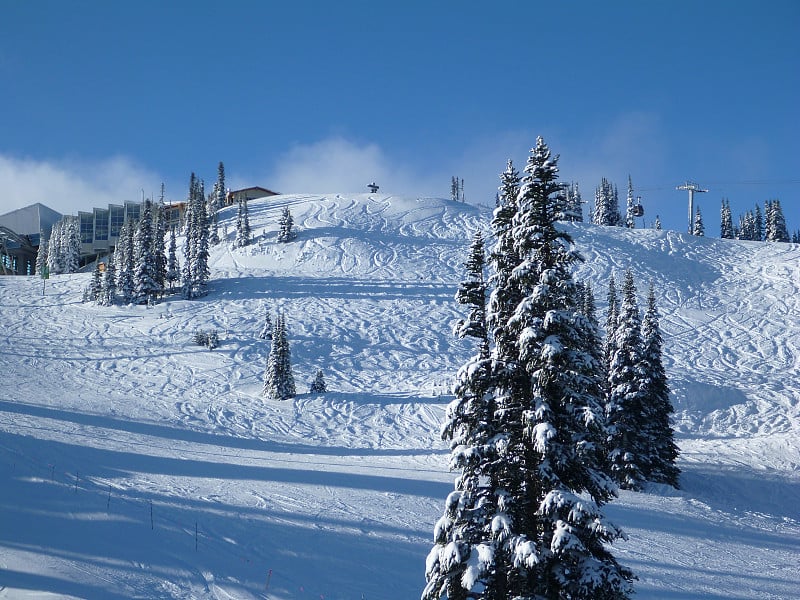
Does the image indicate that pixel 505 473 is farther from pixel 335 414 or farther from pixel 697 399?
pixel 697 399

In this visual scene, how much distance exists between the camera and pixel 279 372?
43.4 m

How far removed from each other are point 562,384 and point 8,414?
1274 inches

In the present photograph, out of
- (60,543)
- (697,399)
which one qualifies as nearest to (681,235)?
(697,399)

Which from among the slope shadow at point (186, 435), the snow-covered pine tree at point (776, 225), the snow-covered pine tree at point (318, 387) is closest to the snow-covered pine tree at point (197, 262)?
the snow-covered pine tree at point (318, 387)

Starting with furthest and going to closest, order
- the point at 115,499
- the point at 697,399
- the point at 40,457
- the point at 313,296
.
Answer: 1. the point at 313,296
2. the point at 697,399
3. the point at 40,457
4. the point at 115,499

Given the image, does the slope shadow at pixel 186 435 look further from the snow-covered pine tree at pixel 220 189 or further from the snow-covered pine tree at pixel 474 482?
the snow-covered pine tree at pixel 220 189

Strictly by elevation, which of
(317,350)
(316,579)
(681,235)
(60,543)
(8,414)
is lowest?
(316,579)

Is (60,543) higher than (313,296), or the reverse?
(313,296)

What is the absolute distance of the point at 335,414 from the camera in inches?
1617

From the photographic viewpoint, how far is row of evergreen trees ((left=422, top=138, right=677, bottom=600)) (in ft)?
30.9

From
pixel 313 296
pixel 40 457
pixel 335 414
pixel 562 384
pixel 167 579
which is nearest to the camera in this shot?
pixel 562 384

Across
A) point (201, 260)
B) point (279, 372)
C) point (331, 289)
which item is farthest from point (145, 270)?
point (279, 372)

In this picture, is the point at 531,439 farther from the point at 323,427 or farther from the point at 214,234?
the point at 214,234

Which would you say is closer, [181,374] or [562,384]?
[562,384]
